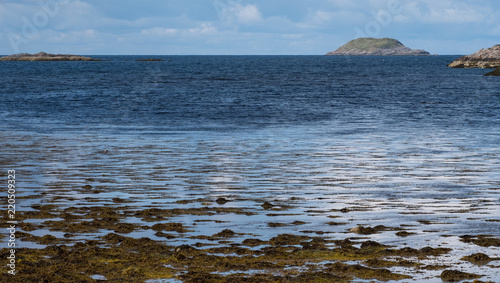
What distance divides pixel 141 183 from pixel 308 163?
6.37 meters

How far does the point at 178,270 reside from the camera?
34.1 feet

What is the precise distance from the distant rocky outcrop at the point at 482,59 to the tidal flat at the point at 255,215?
14465 centimetres

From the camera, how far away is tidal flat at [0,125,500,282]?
34.3 ft

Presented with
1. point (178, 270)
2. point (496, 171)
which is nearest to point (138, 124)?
point (496, 171)

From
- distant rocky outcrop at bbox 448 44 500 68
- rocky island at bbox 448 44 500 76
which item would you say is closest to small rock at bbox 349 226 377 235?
rocky island at bbox 448 44 500 76

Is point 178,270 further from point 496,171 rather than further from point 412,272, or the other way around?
point 496,171

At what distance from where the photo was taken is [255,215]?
14414 mm

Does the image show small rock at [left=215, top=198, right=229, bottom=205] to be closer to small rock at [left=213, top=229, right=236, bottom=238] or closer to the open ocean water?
the open ocean water

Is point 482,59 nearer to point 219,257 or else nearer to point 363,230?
point 363,230

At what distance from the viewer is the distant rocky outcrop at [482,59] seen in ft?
530

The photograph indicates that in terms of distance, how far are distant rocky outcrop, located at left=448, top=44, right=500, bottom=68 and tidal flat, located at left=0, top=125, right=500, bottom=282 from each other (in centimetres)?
14465

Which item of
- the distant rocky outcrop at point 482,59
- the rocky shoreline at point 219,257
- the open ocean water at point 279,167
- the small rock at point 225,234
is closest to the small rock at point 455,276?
the rocky shoreline at point 219,257

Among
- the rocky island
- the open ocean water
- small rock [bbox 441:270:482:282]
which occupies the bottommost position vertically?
the open ocean water

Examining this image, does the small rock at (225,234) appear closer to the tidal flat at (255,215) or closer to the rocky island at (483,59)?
the tidal flat at (255,215)
